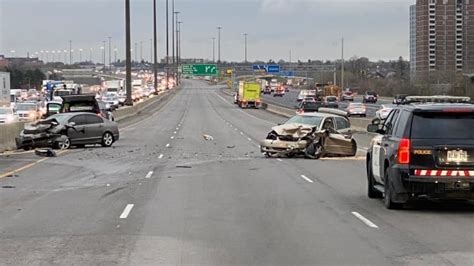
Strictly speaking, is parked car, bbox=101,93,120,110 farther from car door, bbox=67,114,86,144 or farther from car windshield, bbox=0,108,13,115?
car door, bbox=67,114,86,144

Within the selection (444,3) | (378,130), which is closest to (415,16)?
(444,3)

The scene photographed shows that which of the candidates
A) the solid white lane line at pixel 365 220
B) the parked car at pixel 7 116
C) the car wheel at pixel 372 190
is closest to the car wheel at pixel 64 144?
the car wheel at pixel 372 190

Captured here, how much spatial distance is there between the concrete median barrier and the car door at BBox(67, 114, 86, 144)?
2620 mm

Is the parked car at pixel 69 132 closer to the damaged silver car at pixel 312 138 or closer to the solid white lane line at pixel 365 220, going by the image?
the damaged silver car at pixel 312 138

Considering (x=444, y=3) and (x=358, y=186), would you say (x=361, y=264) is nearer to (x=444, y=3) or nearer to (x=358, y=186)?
(x=358, y=186)

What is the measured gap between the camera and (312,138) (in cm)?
2716

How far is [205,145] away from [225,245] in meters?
26.0

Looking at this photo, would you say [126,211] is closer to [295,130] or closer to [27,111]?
[295,130]

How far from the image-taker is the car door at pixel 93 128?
109 feet

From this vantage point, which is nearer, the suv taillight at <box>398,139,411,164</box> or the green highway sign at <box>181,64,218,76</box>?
the suv taillight at <box>398,139,411,164</box>

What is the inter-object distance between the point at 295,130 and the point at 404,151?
13.8 m

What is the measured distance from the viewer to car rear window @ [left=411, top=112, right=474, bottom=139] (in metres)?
13.3

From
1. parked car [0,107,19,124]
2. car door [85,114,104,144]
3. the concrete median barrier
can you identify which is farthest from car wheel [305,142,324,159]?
parked car [0,107,19,124]

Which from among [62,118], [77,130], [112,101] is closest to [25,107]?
[112,101]
